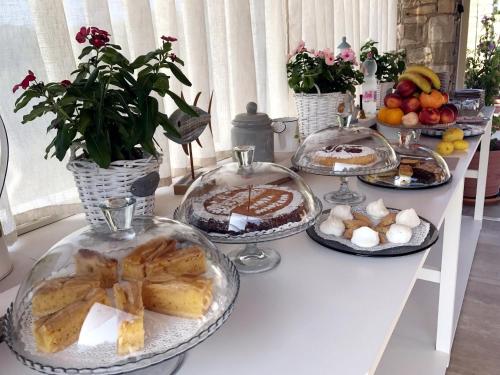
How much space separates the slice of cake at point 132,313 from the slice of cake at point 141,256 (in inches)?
0.8

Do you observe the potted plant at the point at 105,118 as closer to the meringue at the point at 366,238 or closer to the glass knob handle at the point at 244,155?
the glass knob handle at the point at 244,155

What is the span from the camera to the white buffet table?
1.85 ft

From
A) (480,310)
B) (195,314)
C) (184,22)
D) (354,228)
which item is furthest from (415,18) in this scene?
(195,314)

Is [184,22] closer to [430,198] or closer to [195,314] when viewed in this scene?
[430,198]

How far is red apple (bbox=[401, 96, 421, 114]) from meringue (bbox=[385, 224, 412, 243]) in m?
0.90

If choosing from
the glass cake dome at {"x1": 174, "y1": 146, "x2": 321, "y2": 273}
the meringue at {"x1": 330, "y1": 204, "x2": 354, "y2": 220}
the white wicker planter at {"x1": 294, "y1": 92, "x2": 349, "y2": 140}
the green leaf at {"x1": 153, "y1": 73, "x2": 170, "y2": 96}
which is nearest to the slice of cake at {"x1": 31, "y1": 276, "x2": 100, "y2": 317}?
the glass cake dome at {"x1": 174, "y1": 146, "x2": 321, "y2": 273}

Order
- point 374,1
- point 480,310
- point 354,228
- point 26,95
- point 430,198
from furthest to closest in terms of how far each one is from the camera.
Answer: point 374,1 < point 480,310 < point 430,198 < point 354,228 < point 26,95

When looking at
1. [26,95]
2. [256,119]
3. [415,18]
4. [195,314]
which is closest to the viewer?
[195,314]

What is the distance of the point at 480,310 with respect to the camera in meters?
1.82

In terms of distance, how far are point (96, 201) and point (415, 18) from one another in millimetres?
3213

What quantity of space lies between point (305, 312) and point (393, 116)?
44.5 inches

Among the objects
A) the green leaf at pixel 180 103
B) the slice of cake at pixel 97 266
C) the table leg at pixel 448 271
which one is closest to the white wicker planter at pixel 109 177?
the green leaf at pixel 180 103

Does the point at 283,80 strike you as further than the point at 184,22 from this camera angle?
Yes

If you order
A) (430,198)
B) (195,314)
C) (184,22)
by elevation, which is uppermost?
(184,22)
